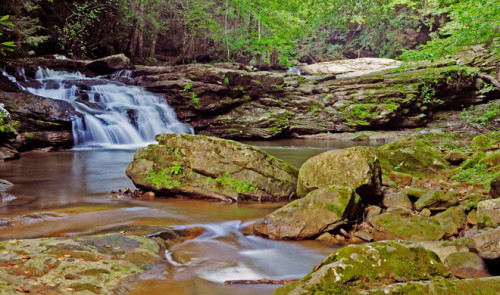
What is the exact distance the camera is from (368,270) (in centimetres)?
245

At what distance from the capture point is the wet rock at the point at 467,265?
9.74ft

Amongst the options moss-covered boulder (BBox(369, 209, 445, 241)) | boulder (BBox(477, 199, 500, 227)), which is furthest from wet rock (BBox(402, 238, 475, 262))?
moss-covered boulder (BBox(369, 209, 445, 241))

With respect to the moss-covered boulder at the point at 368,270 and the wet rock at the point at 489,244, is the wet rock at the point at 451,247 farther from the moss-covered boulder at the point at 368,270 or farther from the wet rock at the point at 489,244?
the moss-covered boulder at the point at 368,270

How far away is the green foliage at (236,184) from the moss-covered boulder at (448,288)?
180 inches

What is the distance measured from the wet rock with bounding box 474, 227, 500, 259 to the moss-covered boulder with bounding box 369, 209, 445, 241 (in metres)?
1.25

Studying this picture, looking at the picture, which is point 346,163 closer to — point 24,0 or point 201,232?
point 201,232

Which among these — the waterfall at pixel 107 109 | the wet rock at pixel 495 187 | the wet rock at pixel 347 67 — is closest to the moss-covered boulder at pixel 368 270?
the wet rock at pixel 495 187

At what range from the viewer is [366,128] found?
20344 mm

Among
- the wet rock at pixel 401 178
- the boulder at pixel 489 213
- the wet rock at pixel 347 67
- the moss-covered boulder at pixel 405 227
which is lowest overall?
the moss-covered boulder at pixel 405 227

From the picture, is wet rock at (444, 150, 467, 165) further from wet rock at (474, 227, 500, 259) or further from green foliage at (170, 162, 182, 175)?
green foliage at (170, 162, 182, 175)

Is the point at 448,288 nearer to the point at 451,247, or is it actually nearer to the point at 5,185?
the point at 451,247

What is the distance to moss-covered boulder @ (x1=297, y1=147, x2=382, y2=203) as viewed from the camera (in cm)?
539

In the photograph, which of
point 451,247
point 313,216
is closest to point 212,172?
point 313,216

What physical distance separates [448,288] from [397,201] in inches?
148
